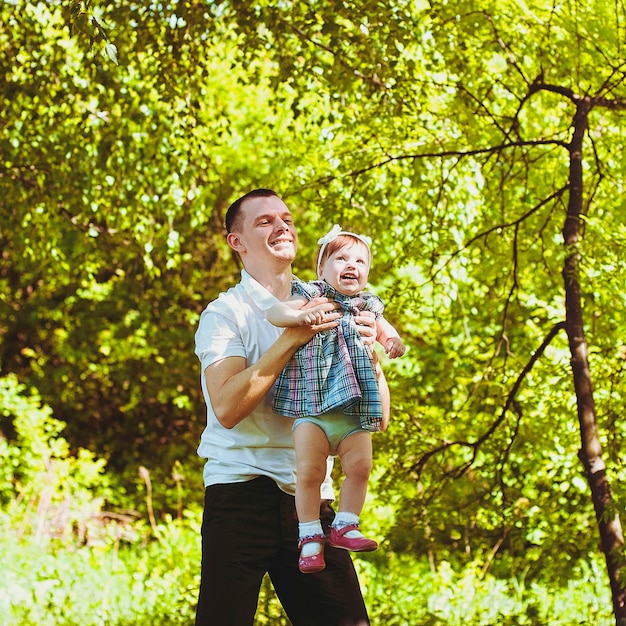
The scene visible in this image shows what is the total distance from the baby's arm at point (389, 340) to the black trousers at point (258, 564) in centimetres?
38

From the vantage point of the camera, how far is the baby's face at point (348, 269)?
85.7 inches

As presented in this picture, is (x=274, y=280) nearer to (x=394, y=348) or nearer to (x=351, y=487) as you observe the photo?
(x=394, y=348)

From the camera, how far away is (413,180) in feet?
15.3

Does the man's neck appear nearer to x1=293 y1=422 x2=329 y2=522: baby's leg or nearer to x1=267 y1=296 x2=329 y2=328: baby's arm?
x1=267 y1=296 x2=329 y2=328: baby's arm

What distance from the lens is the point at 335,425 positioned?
209 centimetres

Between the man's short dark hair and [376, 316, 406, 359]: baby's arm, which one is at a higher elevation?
the man's short dark hair

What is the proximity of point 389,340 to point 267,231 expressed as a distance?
1.20 feet

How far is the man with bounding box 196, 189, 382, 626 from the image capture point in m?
2.06

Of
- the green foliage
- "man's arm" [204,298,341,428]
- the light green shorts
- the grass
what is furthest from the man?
the green foliage

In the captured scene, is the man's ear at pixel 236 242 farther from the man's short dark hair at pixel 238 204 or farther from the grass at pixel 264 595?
the grass at pixel 264 595

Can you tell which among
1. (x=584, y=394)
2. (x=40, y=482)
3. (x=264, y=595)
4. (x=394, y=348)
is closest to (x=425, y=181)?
(x=584, y=394)

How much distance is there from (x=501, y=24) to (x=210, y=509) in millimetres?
3103

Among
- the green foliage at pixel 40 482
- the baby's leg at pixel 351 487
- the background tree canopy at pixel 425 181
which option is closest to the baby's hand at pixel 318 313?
the baby's leg at pixel 351 487

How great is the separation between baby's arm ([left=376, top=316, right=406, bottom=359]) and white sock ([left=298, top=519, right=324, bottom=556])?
1.29 feet
